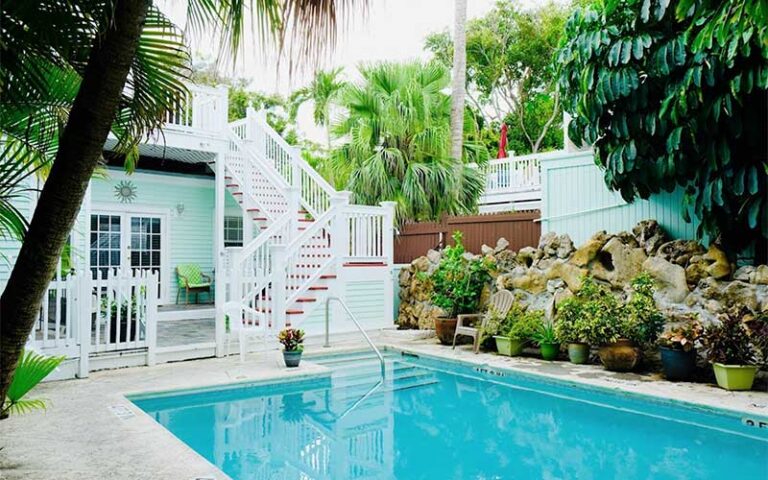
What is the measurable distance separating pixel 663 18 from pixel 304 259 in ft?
20.7

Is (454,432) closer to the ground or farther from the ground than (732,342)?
closer to the ground

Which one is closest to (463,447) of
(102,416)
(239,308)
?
(102,416)

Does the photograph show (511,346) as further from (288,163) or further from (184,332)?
(288,163)

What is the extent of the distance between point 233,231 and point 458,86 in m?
6.26

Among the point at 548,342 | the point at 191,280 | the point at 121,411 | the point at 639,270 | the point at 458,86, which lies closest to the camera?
the point at 121,411

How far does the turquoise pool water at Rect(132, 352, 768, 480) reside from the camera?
4.14 m

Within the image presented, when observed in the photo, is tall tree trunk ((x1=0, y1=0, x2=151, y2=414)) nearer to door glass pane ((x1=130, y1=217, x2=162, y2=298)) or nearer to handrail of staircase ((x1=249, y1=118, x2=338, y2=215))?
handrail of staircase ((x1=249, y1=118, x2=338, y2=215))

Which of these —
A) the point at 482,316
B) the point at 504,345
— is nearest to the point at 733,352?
the point at 504,345

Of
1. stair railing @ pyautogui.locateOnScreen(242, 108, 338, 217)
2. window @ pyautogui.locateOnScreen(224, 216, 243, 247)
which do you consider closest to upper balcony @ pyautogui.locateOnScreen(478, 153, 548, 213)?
stair railing @ pyautogui.locateOnScreen(242, 108, 338, 217)

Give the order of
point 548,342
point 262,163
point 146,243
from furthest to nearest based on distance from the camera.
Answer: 1. point 146,243
2. point 262,163
3. point 548,342

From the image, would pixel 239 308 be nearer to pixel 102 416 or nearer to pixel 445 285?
pixel 102 416

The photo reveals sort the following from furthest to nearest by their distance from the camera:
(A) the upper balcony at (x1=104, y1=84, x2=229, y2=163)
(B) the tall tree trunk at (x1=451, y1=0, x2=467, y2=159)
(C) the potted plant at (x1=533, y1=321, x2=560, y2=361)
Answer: (B) the tall tree trunk at (x1=451, y1=0, x2=467, y2=159), (A) the upper balcony at (x1=104, y1=84, x2=229, y2=163), (C) the potted plant at (x1=533, y1=321, x2=560, y2=361)

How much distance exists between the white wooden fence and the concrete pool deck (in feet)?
1.11

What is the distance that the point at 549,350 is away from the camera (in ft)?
25.1
